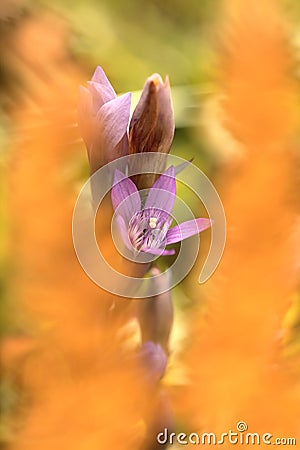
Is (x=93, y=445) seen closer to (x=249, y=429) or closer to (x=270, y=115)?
(x=249, y=429)

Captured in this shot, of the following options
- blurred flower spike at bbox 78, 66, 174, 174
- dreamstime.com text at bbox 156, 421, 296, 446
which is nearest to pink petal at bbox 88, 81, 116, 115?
blurred flower spike at bbox 78, 66, 174, 174

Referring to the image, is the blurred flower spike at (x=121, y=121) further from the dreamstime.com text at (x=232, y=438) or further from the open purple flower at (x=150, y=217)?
the dreamstime.com text at (x=232, y=438)

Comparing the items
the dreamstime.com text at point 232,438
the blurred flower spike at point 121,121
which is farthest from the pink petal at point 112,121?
the dreamstime.com text at point 232,438

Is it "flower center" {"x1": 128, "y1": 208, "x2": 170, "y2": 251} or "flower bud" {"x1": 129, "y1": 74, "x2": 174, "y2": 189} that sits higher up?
"flower bud" {"x1": 129, "y1": 74, "x2": 174, "y2": 189}

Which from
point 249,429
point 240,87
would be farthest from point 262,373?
point 240,87

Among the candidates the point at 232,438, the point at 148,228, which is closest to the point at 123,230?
the point at 148,228

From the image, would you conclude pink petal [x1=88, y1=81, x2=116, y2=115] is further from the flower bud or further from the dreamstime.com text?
the dreamstime.com text

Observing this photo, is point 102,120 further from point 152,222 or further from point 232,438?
point 232,438

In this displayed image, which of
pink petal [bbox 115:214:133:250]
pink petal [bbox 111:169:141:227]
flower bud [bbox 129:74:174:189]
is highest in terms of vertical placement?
flower bud [bbox 129:74:174:189]
